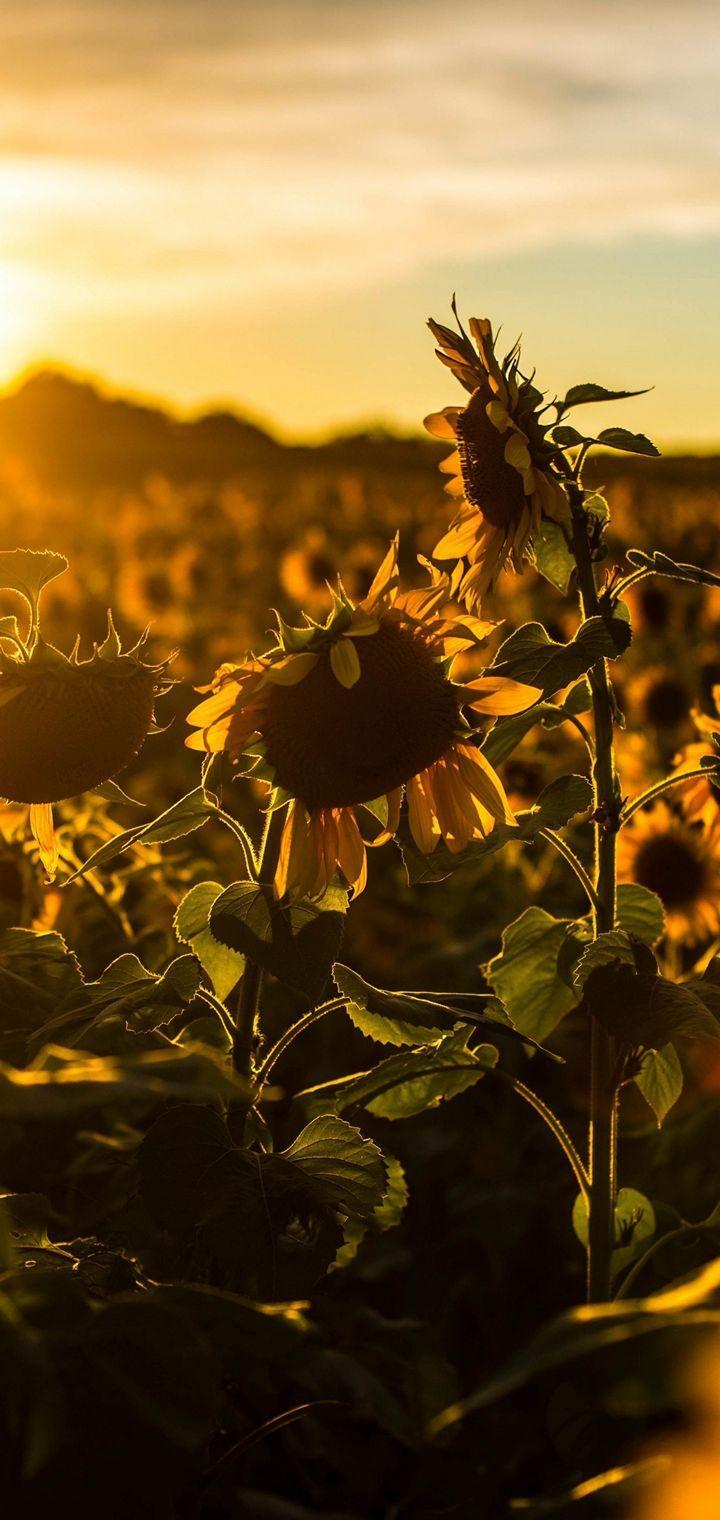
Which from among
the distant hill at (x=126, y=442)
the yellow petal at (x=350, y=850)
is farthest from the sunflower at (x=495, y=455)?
the distant hill at (x=126, y=442)

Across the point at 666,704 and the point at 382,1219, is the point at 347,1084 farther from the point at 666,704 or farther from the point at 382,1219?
the point at 666,704

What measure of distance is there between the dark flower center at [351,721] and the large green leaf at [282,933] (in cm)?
10

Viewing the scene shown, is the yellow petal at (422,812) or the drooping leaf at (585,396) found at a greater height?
the drooping leaf at (585,396)

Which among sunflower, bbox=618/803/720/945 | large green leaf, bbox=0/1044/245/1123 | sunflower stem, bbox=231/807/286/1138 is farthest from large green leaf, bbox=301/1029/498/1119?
sunflower, bbox=618/803/720/945

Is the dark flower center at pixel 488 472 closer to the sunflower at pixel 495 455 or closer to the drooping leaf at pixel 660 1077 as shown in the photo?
the sunflower at pixel 495 455

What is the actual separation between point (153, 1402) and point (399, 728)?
75 cm

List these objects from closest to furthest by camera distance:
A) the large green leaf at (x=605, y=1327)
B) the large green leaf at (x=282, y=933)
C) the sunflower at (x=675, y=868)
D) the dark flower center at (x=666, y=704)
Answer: the large green leaf at (x=605, y=1327)
the large green leaf at (x=282, y=933)
the sunflower at (x=675, y=868)
the dark flower center at (x=666, y=704)

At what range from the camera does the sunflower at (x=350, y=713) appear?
1405 millimetres

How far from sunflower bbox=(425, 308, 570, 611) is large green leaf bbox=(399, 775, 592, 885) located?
0.83 ft

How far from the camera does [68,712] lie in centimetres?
139

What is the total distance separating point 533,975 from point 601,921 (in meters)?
0.12

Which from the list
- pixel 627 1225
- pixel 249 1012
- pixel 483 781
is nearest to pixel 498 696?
pixel 483 781

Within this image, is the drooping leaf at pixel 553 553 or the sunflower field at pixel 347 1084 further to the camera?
the drooping leaf at pixel 553 553

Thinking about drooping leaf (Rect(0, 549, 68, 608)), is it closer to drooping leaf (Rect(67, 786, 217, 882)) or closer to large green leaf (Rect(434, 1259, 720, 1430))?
drooping leaf (Rect(67, 786, 217, 882))
